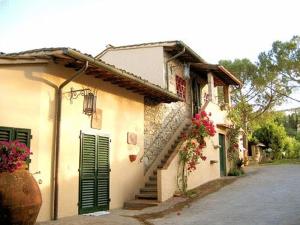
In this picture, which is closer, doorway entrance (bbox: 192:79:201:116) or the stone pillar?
the stone pillar

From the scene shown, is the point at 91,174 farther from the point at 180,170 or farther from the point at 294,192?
the point at 294,192

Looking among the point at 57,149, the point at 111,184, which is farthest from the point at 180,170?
the point at 57,149

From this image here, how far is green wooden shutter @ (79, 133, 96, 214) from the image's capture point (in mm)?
9901

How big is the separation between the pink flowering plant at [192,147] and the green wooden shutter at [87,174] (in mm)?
3535

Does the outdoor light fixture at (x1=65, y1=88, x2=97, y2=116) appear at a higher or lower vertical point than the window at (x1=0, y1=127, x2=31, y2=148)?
higher

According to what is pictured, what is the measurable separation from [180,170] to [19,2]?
740 cm

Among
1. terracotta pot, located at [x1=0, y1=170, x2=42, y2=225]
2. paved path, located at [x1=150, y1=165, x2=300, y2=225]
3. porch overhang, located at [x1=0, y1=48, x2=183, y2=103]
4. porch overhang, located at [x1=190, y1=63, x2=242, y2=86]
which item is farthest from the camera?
porch overhang, located at [x1=190, y1=63, x2=242, y2=86]

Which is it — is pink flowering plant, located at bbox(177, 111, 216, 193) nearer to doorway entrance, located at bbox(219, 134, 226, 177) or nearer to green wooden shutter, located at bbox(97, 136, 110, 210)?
green wooden shutter, located at bbox(97, 136, 110, 210)

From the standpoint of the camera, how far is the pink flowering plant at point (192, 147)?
13.0 metres

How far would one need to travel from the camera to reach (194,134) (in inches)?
544

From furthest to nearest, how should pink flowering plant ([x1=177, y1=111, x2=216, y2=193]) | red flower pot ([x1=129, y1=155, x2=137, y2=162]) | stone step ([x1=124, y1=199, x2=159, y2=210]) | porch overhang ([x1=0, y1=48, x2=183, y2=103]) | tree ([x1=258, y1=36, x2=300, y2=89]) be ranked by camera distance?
tree ([x1=258, y1=36, x2=300, y2=89]), pink flowering plant ([x1=177, y1=111, x2=216, y2=193]), red flower pot ([x1=129, y1=155, x2=137, y2=162]), stone step ([x1=124, y1=199, x2=159, y2=210]), porch overhang ([x1=0, y1=48, x2=183, y2=103])

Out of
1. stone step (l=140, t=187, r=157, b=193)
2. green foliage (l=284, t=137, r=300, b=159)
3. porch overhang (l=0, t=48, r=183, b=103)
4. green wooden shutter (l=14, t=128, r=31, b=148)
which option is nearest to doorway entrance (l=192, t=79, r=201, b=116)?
porch overhang (l=0, t=48, r=183, b=103)

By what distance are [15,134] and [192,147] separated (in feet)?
22.3

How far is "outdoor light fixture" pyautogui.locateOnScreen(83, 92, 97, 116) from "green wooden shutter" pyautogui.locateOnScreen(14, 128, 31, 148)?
186 centimetres
